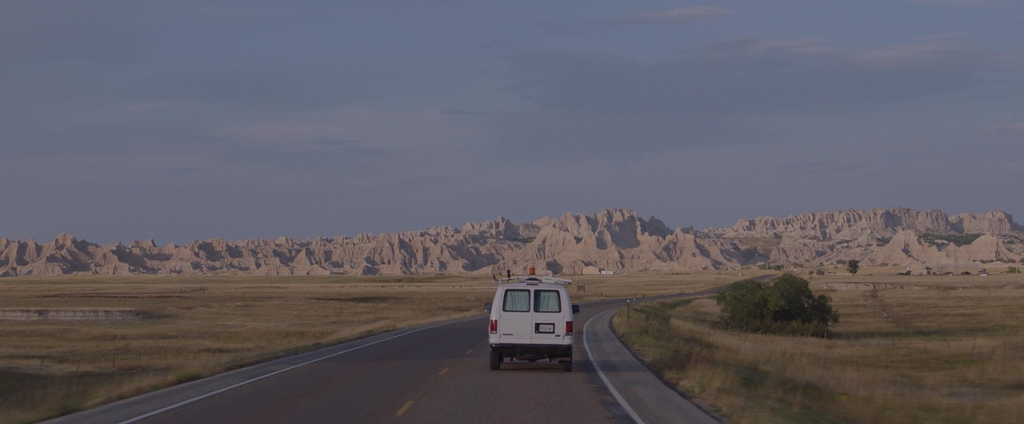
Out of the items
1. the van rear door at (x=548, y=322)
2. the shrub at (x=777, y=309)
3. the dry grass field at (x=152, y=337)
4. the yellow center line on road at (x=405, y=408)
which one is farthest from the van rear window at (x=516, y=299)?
the shrub at (x=777, y=309)

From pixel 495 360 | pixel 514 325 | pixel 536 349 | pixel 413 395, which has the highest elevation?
pixel 514 325

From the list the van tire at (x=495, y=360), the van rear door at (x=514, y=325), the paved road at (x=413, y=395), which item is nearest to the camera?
the paved road at (x=413, y=395)

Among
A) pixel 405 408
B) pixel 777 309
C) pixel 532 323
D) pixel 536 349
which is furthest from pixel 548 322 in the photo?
pixel 777 309

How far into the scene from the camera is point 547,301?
1994cm

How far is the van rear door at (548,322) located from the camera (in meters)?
19.6

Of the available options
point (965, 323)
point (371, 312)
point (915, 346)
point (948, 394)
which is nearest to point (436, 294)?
point (371, 312)

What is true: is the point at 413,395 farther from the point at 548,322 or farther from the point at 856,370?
the point at 856,370

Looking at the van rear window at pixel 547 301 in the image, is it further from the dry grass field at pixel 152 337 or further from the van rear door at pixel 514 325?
the dry grass field at pixel 152 337

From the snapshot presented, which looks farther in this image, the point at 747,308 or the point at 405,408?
the point at 747,308

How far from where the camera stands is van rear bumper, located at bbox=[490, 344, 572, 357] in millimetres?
19536

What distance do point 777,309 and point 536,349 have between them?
2977 cm

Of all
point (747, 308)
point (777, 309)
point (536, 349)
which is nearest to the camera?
point (536, 349)

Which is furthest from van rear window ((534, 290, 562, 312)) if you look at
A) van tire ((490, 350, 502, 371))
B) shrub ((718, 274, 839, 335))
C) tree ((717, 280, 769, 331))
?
tree ((717, 280, 769, 331))

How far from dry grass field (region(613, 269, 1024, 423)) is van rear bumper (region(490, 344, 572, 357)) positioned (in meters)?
2.30
